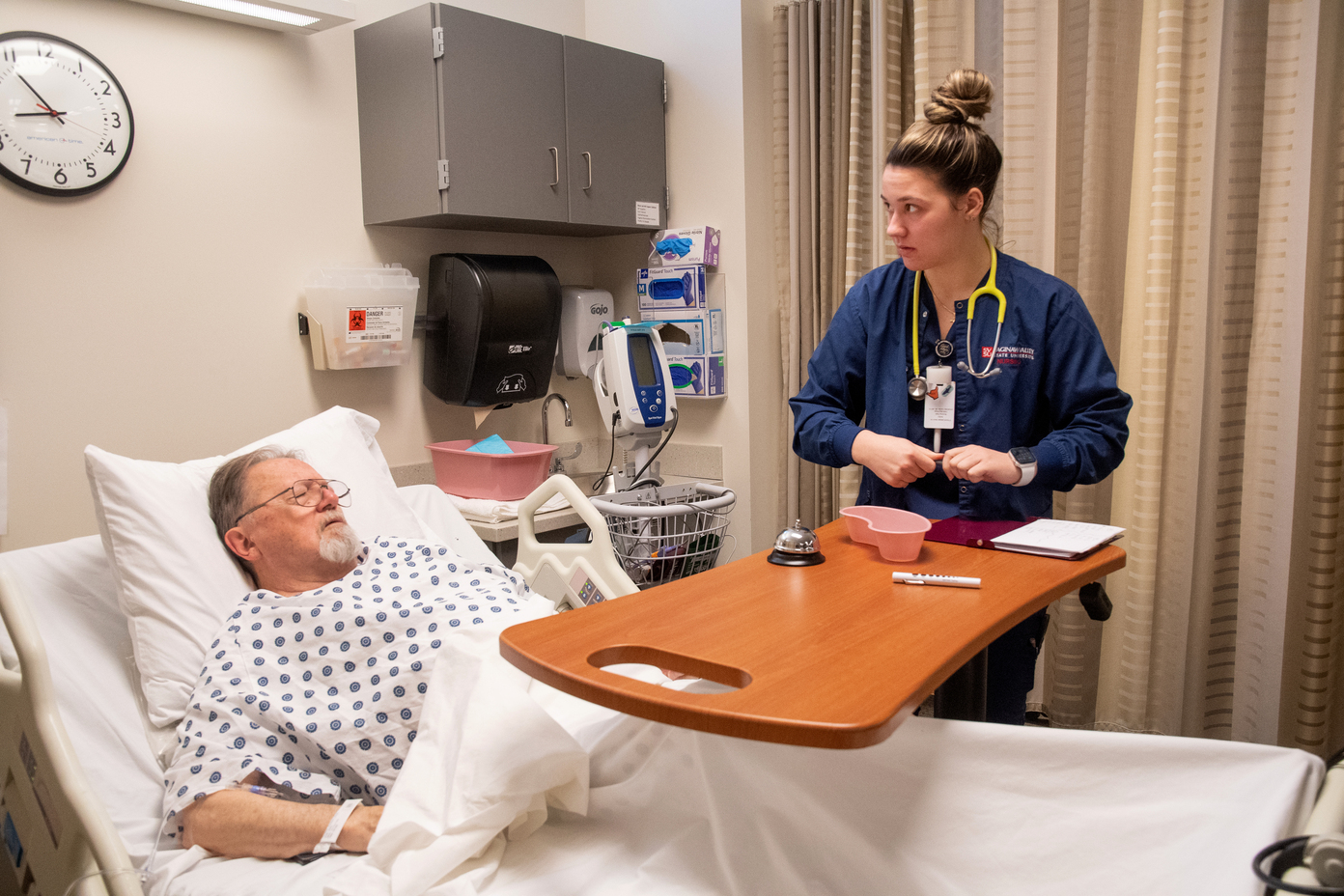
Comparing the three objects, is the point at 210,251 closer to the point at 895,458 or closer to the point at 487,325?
the point at 487,325

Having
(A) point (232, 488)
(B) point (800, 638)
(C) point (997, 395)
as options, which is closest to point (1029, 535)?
(C) point (997, 395)

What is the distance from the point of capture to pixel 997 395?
1669mm

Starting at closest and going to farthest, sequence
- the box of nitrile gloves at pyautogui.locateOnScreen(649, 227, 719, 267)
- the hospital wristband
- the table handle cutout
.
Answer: the table handle cutout → the hospital wristband → the box of nitrile gloves at pyautogui.locateOnScreen(649, 227, 719, 267)

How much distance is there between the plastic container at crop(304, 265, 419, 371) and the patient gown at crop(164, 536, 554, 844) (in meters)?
1.13

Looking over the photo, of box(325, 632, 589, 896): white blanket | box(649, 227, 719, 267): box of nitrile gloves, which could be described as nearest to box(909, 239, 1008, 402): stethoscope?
box(325, 632, 589, 896): white blanket

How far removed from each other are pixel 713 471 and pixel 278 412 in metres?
1.37

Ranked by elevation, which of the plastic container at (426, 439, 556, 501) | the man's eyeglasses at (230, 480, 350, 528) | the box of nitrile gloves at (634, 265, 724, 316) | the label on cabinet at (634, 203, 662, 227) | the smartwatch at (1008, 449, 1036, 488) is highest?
the label on cabinet at (634, 203, 662, 227)

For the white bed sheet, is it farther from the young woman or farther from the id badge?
the id badge

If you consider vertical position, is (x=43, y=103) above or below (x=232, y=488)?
above

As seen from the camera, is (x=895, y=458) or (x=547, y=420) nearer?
(x=895, y=458)

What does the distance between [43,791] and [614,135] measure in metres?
2.35

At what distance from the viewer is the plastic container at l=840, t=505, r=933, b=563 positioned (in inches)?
55.6

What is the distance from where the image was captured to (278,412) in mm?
2590

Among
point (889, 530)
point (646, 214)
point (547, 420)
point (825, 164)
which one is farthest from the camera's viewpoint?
point (547, 420)
